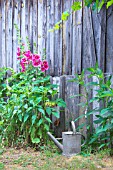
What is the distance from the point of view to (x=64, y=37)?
4285mm

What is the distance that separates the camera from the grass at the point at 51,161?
110 inches

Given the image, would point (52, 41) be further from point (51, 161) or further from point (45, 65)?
point (51, 161)

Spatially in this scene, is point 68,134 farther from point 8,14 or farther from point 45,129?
point 8,14

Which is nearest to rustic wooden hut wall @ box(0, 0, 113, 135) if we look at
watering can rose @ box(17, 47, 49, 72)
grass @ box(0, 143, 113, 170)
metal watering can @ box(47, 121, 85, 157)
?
watering can rose @ box(17, 47, 49, 72)

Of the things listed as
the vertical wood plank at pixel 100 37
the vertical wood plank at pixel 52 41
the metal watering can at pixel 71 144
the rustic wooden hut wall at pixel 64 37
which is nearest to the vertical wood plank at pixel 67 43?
the rustic wooden hut wall at pixel 64 37

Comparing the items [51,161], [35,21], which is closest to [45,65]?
[35,21]

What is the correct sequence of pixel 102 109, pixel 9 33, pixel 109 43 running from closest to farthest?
pixel 102 109 < pixel 109 43 < pixel 9 33

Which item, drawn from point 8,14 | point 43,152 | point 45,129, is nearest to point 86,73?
point 45,129

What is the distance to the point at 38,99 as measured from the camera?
384 centimetres

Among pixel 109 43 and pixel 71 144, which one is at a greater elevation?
pixel 109 43

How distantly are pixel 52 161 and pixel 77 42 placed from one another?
167cm

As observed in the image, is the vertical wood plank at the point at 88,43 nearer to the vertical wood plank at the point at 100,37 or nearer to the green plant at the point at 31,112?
the vertical wood plank at the point at 100,37

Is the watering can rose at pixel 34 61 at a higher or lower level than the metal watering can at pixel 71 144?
higher

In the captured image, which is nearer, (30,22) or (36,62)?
(36,62)
